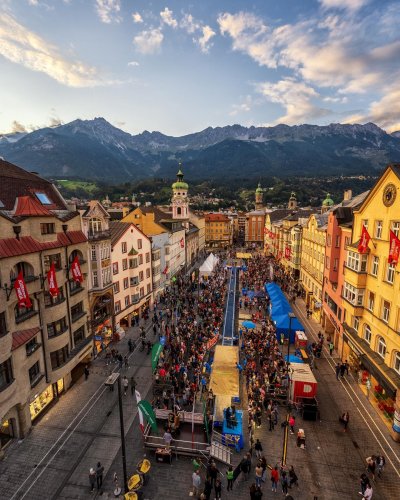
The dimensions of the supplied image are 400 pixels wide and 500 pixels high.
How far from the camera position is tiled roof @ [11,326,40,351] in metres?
19.0

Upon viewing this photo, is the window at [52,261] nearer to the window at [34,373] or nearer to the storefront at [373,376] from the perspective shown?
the window at [34,373]

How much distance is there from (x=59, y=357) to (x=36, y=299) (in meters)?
5.80

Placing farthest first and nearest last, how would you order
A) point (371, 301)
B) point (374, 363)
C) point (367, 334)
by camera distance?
point (367, 334), point (371, 301), point (374, 363)

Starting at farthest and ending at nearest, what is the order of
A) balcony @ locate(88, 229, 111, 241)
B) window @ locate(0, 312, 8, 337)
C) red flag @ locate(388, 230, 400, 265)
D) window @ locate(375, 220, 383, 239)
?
balcony @ locate(88, 229, 111, 241) < window @ locate(375, 220, 383, 239) < red flag @ locate(388, 230, 400, 265) < window @ locate(0, 312, 8, 337)

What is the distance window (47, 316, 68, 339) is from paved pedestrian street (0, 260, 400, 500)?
6.01 meters

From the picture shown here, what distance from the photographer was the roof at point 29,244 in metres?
18.6

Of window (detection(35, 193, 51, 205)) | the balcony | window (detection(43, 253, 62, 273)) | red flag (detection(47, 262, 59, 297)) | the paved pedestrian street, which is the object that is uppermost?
window (detection(35, 193, 51, 205))

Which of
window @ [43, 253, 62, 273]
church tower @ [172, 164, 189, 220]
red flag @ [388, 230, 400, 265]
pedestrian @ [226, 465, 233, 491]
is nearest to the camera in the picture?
pedestrian @ [226, 465, 233, 491]

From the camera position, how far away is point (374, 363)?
922 inches

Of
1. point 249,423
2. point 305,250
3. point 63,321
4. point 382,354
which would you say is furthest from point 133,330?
point 305,250

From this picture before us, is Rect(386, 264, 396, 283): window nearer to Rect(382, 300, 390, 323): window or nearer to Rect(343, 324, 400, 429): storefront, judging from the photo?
Rect(382, 300, 390, 323): window

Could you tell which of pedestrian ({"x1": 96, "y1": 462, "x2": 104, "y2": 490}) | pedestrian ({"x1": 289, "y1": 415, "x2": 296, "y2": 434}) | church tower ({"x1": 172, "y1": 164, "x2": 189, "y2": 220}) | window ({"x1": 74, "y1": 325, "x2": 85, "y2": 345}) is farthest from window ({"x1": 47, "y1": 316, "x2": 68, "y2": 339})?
church tower ({"x1": 172, "y1": 164, "x2": 189, "y2": 220})

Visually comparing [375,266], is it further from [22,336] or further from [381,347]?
[22,336]

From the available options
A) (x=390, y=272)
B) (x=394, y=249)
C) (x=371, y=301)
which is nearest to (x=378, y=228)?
(x=390, y=272)
